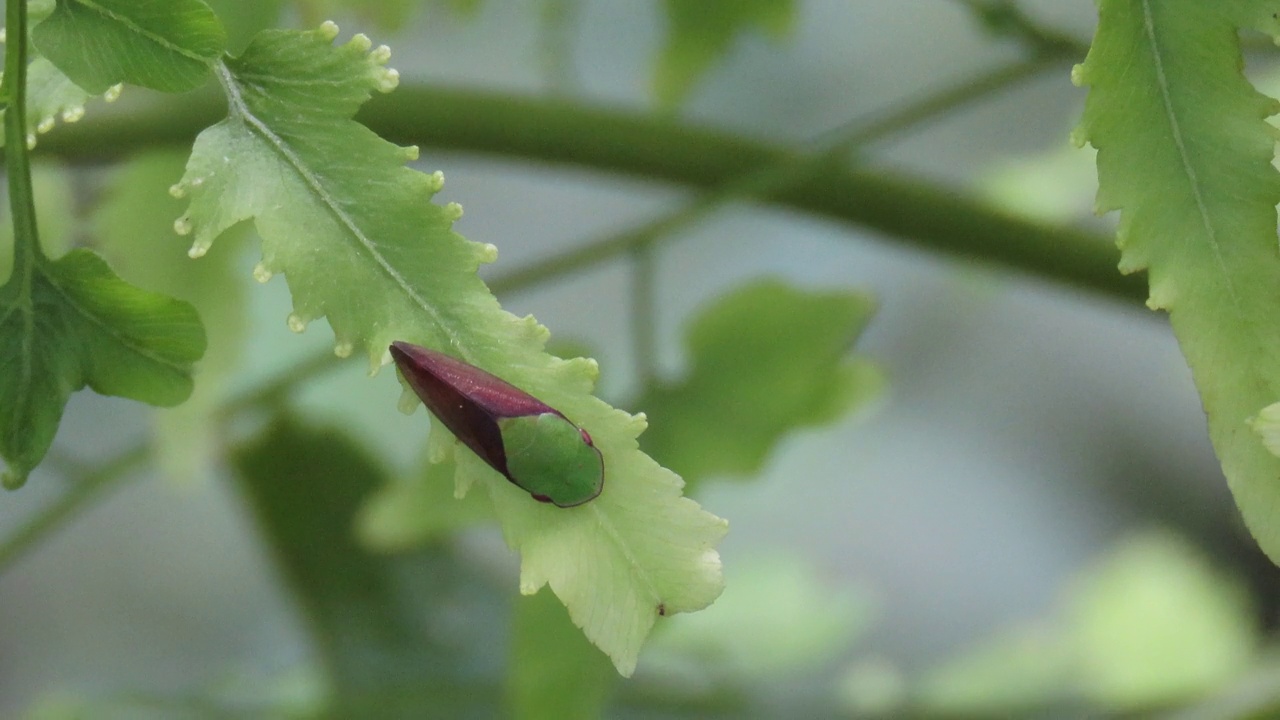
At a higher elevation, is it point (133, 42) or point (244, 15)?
point (133, 42)

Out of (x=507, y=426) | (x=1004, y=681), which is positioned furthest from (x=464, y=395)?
(x=1004, y=681)

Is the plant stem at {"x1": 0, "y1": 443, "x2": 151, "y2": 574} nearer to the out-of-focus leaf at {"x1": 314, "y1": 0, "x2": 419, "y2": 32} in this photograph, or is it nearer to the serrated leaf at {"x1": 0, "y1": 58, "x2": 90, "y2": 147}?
the out-of-focus leaf at {"x1": 314, "y1": 0, "x2": 419, "y2": 32}

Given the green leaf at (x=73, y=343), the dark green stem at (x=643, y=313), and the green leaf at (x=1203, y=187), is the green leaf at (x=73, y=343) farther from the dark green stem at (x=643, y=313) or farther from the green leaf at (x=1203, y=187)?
the dark green stem at (x=643, y=313)

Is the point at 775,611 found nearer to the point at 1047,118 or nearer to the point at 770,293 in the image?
the point at 770,293

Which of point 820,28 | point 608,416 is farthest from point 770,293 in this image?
point 820,28

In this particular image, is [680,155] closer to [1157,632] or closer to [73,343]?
[73,343]

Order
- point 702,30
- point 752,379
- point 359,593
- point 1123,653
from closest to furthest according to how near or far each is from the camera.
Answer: point 752,379 < point 702,30 < point 359,593 < point 1123,653

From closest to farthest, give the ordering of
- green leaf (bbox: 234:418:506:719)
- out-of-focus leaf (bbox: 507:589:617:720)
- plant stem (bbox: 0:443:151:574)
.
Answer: out-of-focus leaf (bbox: 507:589:617:720) → plant stem (bbox: 0:443:151:574) → green leaf (bbox: 234:418:506:719)

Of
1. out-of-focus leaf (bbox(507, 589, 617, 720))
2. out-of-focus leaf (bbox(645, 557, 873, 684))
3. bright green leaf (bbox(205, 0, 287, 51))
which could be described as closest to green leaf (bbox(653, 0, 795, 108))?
bright green leaf (bbox(205, 0, 287, 51))
